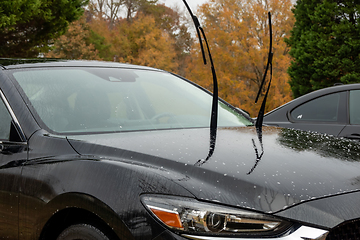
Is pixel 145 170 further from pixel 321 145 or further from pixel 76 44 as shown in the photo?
pixel 76 44

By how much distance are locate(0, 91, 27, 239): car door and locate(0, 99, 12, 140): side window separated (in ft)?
0.05

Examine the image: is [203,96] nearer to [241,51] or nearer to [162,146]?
[162,146]

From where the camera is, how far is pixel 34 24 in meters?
18.9

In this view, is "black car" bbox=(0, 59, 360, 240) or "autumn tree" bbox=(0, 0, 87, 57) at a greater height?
"autumn tree" bbox=(0, 0, 87, 57)

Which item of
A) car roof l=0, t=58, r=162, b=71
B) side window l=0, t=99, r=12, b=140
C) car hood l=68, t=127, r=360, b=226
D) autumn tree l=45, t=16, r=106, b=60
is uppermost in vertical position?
autumn tree l=45, t=16, r=106, b=60

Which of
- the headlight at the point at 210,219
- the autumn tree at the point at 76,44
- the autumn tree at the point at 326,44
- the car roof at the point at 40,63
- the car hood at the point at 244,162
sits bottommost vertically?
the headlight at the point at 210,219

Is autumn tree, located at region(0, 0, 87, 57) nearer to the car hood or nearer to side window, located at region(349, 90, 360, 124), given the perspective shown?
side window, located at region(349, 90, 360, 124)

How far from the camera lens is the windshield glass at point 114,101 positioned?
2.73 meters

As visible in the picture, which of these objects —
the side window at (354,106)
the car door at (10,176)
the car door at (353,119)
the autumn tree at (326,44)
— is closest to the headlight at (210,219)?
the car door at (10,176)

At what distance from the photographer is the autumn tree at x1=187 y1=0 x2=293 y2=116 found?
29531 millimetres

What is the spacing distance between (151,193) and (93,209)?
0.29 meters

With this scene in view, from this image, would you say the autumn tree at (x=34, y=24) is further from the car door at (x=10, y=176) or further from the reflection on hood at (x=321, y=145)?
the reflection on hood at (x=321, y=145)

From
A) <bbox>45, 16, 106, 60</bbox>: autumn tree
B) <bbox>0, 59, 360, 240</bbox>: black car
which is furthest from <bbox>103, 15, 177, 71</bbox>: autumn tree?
<bbox>0, 59, 360, 240</bbox>: black car

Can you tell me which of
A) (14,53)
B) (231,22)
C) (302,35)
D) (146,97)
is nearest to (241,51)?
(231,22)
